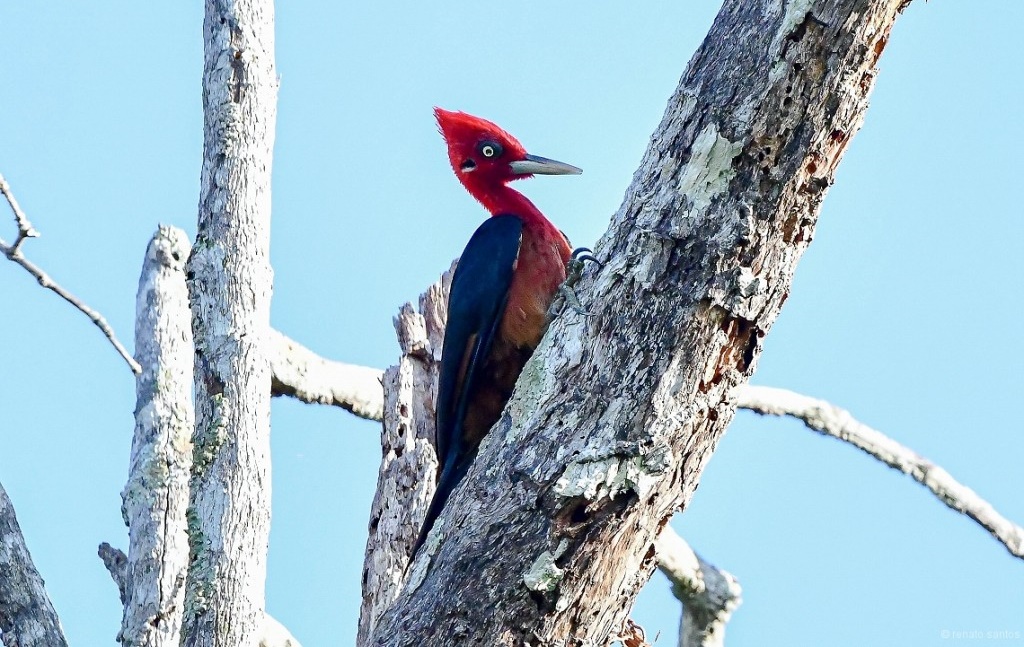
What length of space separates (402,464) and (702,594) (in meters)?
2.76

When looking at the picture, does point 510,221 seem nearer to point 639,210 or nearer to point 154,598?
point 639,210

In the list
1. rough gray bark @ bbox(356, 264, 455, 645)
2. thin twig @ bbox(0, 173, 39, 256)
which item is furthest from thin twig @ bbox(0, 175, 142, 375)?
rough gray bark @ bbox(356, 264, 455, 645)

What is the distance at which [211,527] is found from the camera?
12.3 feet

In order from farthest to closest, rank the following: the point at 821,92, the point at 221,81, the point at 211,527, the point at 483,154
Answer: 1. the point at 483,154
2. the point at 221,81
3. the point at 211,527
4. the point at 821,92

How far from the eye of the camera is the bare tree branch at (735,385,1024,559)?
6164 mm

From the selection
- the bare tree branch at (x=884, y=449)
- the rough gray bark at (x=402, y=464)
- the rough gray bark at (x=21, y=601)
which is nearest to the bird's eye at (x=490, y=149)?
the rough gray bark at (x=402, y=464)

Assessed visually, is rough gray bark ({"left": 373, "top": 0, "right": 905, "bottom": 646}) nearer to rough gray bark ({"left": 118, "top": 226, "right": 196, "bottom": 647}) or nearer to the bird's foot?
the bird's foot

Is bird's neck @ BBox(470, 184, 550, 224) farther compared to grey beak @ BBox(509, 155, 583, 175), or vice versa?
grey beak @ BBox(509, 155, 583, 175)

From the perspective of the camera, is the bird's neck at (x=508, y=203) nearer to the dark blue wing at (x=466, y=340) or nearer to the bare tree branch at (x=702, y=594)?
the dark blue wing at (x=466, y=340)

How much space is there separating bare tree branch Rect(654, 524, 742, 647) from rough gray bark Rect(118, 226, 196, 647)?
3.08 meters

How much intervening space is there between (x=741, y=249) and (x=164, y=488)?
2875 millimetres

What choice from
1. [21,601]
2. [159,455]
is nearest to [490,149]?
[159,455]

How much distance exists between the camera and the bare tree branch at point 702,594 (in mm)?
6574

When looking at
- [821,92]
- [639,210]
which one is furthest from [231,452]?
[821,92]
